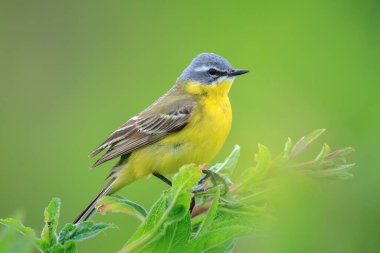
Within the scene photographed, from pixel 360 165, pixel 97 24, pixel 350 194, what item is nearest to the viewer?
pixel 350 194

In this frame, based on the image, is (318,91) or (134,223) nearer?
(318,91)

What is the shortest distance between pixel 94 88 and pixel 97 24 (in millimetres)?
1401

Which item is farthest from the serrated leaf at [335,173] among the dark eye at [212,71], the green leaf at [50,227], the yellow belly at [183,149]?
the dark eye at [212,71]

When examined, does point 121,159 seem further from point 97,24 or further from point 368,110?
point 97,24

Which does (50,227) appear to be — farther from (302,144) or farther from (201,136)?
(201,136)

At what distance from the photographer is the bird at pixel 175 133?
439cm

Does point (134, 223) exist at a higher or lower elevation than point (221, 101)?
lower

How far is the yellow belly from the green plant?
254 centimetres

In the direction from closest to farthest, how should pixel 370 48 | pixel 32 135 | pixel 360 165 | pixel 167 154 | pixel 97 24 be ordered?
pixel 360 165, pixel 370 48, pixel 167 154, pixel 32 135, pixel 97 24

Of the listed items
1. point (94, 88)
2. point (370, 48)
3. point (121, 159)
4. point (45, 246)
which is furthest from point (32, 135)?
point (45, 246)

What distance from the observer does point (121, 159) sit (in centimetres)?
454

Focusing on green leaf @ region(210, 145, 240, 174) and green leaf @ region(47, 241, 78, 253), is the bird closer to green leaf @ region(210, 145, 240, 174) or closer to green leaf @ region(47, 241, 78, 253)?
green leaf @ region(210, 145, 240, 174)

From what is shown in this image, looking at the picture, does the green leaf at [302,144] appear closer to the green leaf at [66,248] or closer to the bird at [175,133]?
the green leaf at [66,248]

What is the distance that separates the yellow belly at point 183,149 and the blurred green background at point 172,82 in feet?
0.49
